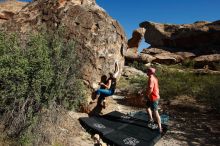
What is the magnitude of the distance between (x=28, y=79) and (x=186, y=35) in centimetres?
3867

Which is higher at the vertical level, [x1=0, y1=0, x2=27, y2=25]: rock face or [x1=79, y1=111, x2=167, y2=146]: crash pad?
[x1=0, y1=0, x2=27, y2=25]: rock face

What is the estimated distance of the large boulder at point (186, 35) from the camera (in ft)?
126

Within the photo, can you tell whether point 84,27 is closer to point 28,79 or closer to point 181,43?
point 28,79

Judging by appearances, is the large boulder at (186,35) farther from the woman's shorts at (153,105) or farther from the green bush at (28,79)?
the green bush at (28,79)

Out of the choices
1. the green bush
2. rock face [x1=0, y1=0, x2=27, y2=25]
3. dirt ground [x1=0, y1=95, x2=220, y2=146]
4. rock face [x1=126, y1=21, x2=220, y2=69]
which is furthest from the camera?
rock face [x1=126, y1=21, x2=220, y2=69]

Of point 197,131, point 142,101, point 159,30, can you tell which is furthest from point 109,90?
point 159,30

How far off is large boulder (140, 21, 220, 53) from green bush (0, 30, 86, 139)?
32.9m

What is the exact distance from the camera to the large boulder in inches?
1511

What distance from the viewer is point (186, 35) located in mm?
A: 41594

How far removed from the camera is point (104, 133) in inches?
264

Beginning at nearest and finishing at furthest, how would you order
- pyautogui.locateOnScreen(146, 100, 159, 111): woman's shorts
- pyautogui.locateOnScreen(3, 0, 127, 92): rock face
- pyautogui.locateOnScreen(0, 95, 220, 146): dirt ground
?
pyautogui.locateOnScreen(0, 95, 220, 146): dirt ground
pyautogui.locateOnScreen(146, 100, 159, 111): woman's shorts
pyautogui.locateOnScreen(3, 0, 127, 92): rock face

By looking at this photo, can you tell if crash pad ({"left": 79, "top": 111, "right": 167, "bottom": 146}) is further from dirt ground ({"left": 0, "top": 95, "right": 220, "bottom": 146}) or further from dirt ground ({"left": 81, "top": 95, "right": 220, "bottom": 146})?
dirt ground ({"left": 81, "top": 95, "right": 220, "bottom": 146})

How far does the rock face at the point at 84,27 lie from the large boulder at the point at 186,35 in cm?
3023

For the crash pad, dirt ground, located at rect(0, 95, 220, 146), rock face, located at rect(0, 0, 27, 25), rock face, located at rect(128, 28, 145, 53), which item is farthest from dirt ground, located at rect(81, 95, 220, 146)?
rock face, located at rect(128, 28, 145, 53)
